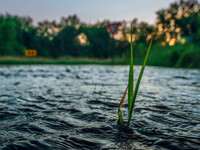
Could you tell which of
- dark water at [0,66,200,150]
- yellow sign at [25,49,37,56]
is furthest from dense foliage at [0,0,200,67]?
dark water at [0,66,200,150]

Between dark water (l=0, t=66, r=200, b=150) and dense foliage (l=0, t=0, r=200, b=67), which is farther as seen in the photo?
dense foliage (l=0, t=0, r=200, b=67)

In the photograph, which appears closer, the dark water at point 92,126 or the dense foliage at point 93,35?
the dark water at point 92,126

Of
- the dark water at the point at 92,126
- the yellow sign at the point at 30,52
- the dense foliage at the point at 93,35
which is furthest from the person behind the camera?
the dense foliage at the point at 93,35

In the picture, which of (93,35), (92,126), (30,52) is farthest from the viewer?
(93,35)

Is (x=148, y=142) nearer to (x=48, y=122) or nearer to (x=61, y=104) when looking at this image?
(x=48, y=122)

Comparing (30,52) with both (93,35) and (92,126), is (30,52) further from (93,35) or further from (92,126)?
(93,35)

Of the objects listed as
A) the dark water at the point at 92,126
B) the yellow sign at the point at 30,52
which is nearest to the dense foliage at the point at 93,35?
the yellow sign at the point at 30,52

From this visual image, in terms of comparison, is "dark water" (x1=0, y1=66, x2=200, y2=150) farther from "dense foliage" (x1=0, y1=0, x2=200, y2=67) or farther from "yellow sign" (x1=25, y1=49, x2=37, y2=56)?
"dense foliage" (x1=0, y1=0, x2=200, y2=67)

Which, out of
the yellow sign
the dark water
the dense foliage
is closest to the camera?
→ the dark water

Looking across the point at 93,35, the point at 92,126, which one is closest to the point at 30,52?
the point at 92,126

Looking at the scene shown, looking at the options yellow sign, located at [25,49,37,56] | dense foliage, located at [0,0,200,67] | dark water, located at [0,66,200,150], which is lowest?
dark water, located at [0,66,200,150]

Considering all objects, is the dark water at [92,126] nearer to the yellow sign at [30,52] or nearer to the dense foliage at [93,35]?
the yellow sign at [30,52]

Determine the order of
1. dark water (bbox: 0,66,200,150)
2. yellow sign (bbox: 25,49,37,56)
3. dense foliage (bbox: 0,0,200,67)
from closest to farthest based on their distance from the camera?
dark water (bbox: 0,66,200,150) → yellow sign (bbox: 25,49,37,56) → dense foliage (bbox: 0,0,200,67)

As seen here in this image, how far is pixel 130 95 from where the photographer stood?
1346mm
